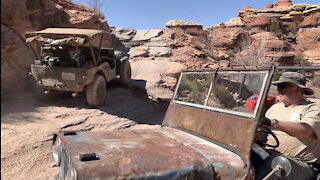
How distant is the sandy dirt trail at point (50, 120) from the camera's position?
12.5 ft

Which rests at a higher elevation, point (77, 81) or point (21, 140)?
point (77, 81)

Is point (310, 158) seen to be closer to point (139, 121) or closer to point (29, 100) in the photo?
point (139, 121)

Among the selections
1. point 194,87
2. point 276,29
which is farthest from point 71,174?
point 276,29

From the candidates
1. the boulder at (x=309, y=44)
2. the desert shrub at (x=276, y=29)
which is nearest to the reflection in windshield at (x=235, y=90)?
the boulder at (x=309, y=44)

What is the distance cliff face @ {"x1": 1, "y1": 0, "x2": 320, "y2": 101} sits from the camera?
337 cm

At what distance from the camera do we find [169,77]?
35.3 feet

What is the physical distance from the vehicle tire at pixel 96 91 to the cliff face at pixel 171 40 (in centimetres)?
160

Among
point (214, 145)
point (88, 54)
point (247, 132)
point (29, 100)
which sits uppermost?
point (88, 54)

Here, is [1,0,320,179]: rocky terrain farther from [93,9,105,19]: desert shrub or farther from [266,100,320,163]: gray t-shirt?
[266,100,320,163]: gray t-shirt

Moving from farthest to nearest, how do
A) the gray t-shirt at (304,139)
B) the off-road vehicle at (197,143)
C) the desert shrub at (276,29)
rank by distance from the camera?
1. the desert shrub at (276,29)
2. the gray t-shirt at (304,139)
3. the off-road vehicle at (197,143)

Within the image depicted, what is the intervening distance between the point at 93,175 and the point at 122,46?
14.8 m

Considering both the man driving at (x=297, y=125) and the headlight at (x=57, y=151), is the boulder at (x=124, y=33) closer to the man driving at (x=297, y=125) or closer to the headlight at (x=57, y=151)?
the man driving at (x=297, y=125)

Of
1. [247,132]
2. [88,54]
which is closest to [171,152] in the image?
[247,132]

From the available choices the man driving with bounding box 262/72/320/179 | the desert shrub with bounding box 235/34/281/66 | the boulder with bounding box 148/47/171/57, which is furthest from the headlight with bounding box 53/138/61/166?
the desert shrub with bounding box 235/34/281/66
